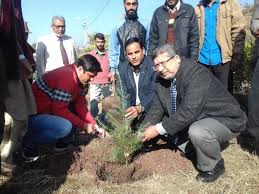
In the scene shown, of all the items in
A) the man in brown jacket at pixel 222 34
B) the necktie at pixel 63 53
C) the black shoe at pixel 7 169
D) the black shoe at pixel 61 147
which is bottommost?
the black shoe at pixel 61 147

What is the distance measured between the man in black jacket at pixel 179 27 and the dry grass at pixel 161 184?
6.08 ft

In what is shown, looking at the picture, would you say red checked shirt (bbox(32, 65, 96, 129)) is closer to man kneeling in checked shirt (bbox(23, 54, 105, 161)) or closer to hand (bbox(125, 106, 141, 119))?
man kneeling in checked shirt (bbox(23, 54, 105, 161))

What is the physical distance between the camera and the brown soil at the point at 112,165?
420cm

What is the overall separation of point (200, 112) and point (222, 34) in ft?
5.52

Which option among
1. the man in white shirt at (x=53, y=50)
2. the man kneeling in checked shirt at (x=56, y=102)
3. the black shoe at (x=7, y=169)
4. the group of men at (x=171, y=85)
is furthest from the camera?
the man in white shirt at (x=53, y=50)

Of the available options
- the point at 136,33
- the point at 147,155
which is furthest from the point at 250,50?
the point at 147,155

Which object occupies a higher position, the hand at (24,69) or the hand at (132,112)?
the hand at (24,69)

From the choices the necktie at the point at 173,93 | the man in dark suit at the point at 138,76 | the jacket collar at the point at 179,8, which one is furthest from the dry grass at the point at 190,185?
the jacket collar at the point at 179,8

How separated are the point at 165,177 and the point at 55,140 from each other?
59.5 inches

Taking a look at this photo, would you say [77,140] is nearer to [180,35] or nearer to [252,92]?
[180,35]

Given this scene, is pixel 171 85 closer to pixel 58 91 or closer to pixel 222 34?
pixel 58 91

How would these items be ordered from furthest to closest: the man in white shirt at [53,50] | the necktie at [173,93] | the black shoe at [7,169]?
the man in white shirt at [53,50] → the necktie at [173,93] → the black shoe at [7,169]

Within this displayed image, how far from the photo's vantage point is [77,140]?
5508 millimetres

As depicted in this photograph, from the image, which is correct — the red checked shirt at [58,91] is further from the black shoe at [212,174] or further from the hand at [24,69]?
the black shoe at [212,174]
